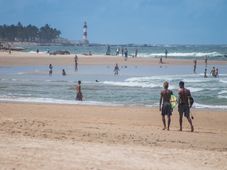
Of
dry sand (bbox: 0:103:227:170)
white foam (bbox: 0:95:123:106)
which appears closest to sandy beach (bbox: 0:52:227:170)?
dry sand (bbox: 0:103:227:170)

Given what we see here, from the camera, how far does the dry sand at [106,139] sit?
8008mm

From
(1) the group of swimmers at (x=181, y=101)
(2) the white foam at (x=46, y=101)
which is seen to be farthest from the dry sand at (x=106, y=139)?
(2) the white foam at (x=46, y=101)

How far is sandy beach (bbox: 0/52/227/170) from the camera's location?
7996mm

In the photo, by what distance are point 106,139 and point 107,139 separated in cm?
2

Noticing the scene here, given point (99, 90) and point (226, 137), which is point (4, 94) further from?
point (226, 137)

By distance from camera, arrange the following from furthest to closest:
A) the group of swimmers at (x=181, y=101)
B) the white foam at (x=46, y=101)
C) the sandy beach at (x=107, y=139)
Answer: the white foam at (x=46, y=101)
the group of swimmers at (x=181, y=101)
the sandy beach at (x=107, y=139)

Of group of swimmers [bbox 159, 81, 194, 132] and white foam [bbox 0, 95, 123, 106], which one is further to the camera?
white foam [bbox 0, 95, 123, 106]

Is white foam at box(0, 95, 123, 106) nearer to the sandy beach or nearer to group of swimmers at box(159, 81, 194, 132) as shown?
the sandy beach

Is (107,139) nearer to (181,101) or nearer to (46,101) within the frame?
(181,101)

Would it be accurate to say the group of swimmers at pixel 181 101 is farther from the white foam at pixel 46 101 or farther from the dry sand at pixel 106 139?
the white foam at pixel 46 101

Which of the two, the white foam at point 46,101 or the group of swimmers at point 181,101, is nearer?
the group of swimmers at point 181,101

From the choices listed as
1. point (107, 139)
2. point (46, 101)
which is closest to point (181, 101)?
point (107, 139)

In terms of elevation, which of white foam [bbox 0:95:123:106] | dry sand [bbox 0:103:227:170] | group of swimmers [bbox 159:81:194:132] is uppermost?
group of swimmers [bbox 159:81:194:132]

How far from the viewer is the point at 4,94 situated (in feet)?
82.0
